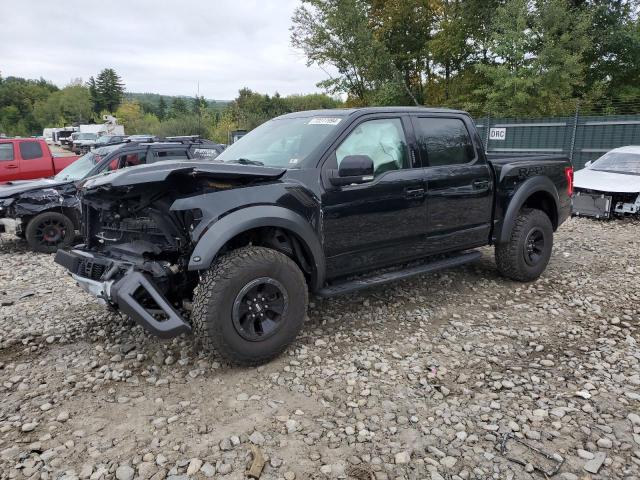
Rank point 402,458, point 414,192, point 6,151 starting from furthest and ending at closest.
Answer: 1. point 6,151
2. point 414,192
3. point 402,458

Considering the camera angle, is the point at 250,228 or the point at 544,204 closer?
the point at 250,228

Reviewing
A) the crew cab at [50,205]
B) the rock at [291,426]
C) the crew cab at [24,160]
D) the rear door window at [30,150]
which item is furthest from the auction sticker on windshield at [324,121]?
the rear door window at [30,150]

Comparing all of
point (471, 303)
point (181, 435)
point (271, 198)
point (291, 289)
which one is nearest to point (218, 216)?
point (271, 198)

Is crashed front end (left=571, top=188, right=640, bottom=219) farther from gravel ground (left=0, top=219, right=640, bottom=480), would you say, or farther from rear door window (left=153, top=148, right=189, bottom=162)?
rear door window (left=153, top=148, right=189, bottom=162)

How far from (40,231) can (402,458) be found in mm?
7031

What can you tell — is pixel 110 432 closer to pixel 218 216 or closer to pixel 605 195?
pixel 218 216

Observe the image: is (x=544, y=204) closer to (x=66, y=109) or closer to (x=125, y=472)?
(x=125, y=472)

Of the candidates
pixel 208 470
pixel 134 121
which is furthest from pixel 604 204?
pixel 134 121

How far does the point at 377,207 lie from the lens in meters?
4.05

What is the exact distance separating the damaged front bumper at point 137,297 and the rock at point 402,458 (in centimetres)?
153

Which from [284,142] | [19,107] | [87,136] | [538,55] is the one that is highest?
[19,107]

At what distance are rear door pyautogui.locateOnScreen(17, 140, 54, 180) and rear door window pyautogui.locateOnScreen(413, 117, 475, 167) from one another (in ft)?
33.1

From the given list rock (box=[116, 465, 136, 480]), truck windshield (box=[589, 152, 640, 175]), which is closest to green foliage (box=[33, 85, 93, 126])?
truck windshield (box=[589, 152, 640, 175])

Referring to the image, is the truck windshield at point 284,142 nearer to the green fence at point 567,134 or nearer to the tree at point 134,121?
the green fence at point 567,134
